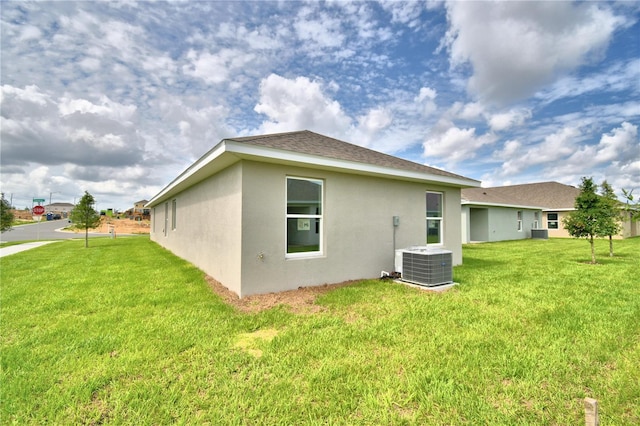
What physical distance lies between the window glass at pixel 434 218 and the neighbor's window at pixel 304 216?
13.2ft

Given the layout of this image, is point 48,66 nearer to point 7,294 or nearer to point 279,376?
point 7,294

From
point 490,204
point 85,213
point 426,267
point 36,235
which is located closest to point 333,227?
point 426,267

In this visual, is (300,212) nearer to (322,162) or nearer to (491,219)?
(322,162)

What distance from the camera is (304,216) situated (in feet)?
20.1

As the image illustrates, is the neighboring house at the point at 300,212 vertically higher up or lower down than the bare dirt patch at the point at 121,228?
higher up

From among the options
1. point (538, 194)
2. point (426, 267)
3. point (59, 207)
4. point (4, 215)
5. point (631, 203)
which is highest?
point (59, 207)

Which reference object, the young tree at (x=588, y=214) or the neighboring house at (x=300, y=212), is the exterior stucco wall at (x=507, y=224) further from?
the neighboring house at (x=300, y=212)

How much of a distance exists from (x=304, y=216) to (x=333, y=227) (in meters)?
0.77

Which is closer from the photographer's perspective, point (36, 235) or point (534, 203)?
point (36, 235)

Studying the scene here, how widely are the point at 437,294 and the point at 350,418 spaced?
412cm

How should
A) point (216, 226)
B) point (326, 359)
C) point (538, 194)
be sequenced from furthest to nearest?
point (538, 194), point (216, 226), point (326, 359)

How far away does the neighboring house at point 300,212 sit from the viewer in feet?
17.7

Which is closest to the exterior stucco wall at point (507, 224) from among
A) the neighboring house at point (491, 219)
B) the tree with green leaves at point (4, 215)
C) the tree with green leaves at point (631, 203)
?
the neighboring house at point (491, 219)

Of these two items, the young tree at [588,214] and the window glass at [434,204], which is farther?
the young tree at [588,214]
